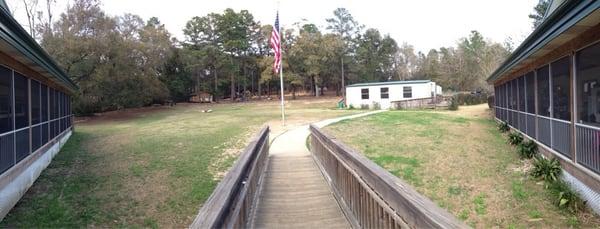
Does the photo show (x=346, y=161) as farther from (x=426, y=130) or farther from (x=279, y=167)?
(x=426, y=130)

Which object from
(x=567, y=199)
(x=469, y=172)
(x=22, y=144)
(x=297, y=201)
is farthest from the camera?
(x=469, y=172)

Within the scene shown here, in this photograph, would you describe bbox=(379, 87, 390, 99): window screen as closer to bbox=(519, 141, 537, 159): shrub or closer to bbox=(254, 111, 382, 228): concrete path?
bbox=(519, 141, 537, 159): shrub

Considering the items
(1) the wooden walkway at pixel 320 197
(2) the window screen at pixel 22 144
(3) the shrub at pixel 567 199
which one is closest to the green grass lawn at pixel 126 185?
(2) the window screen at pixel 22 144

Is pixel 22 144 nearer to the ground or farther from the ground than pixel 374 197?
farther from the ground

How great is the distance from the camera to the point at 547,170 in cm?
852

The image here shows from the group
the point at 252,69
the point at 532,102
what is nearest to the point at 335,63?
the point at 252,69

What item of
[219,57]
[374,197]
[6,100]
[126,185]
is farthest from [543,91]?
[219,57]

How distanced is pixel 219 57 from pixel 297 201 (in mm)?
53386

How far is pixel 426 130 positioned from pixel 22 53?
1411cm

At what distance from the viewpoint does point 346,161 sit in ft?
18.4

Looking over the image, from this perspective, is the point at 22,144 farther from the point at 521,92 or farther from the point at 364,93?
the point at 364,93

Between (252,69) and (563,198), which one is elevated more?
(252,69)

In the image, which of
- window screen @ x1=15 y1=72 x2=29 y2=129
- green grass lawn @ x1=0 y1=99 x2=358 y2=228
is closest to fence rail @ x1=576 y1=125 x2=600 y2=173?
green grass lawn @ x1=0 y1=99 x2=358 y2=228

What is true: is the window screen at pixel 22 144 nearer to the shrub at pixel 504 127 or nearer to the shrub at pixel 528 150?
the shrub at pixel 528 150
